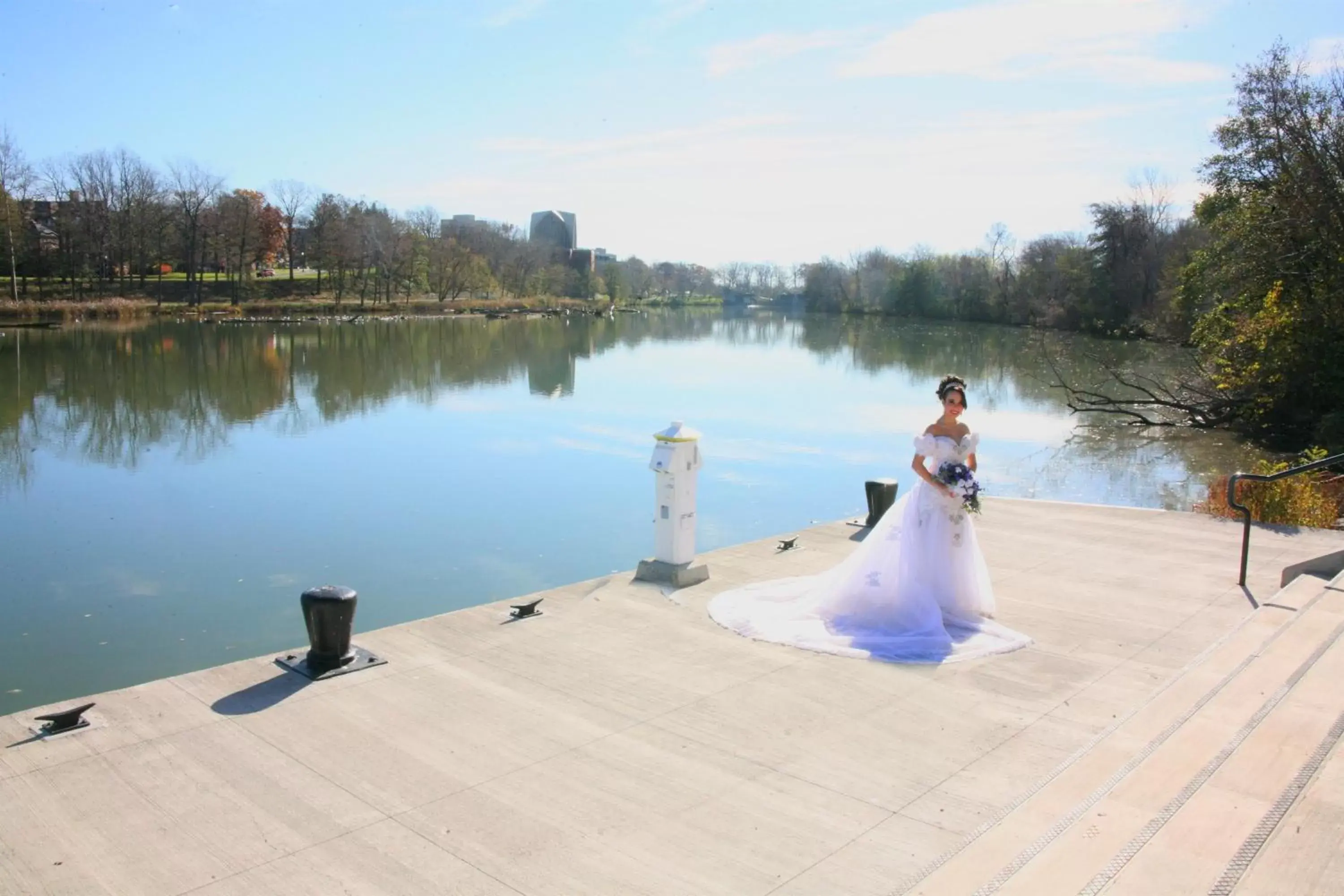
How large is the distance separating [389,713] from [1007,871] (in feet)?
11.5

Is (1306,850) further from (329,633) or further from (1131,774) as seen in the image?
(329,633)

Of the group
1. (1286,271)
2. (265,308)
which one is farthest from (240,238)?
(1286,271)

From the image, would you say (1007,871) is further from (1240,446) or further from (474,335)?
(474,335)

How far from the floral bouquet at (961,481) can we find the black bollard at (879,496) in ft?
10.9

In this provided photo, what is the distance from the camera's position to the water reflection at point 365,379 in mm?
21109

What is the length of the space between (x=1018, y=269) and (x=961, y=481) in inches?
4073

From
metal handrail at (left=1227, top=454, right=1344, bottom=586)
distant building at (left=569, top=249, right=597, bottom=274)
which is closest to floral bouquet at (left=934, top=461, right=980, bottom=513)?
metal handrail at (left=1227, top=454, right=1344, bottom=586)

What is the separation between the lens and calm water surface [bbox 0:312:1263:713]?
10.1 m

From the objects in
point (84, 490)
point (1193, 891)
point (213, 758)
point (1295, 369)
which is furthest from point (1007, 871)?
point (1295, 369)

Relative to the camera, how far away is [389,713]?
5.75 m

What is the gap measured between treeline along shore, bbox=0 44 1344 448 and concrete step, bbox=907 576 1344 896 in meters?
15.6

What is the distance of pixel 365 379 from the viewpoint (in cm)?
3397

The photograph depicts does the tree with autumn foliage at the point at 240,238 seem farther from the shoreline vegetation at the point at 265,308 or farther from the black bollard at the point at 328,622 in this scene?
the black bollard at the point at 328,622

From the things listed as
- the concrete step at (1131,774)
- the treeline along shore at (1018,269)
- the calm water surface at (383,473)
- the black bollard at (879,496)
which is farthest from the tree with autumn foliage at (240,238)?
the concrete step at (1131,774)
